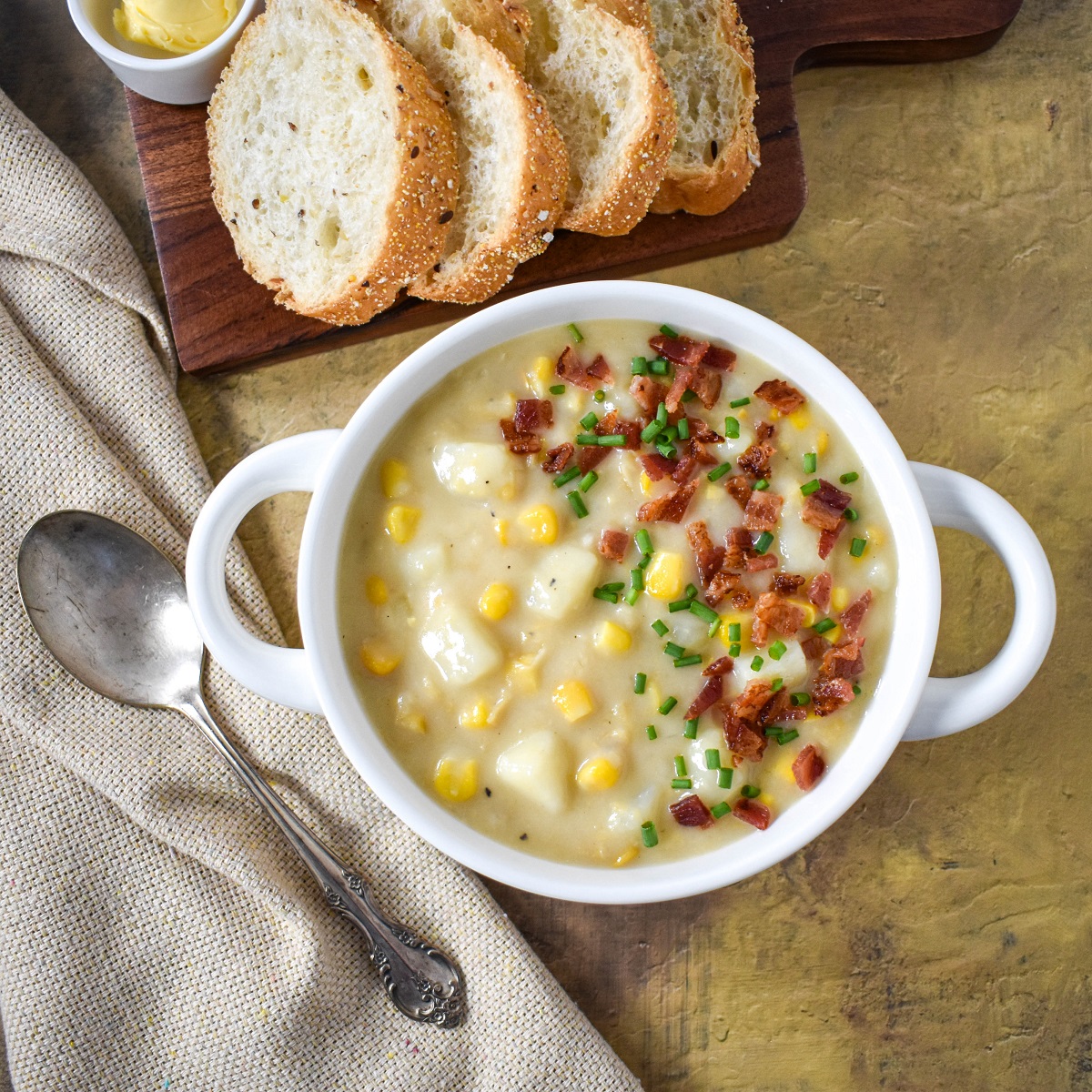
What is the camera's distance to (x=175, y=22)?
259 cm

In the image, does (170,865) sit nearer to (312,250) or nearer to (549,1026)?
(549,1026)

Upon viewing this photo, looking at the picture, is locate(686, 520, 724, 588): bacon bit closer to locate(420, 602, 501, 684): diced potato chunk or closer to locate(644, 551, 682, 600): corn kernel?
locate(644, 551, 682, 600): corn kernel

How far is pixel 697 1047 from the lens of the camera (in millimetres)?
2818

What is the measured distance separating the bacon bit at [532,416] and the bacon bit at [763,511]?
1.54 feet

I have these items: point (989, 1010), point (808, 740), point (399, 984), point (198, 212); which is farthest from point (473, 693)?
point (989, 1010)

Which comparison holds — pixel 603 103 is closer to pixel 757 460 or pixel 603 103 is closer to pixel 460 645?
pixel 757 460

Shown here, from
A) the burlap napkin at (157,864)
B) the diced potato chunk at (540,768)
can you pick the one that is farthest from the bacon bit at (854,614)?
the burlap napkin at (157,864)

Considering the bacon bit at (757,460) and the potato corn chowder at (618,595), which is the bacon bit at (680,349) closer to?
the potato corn chowder at (618,595)

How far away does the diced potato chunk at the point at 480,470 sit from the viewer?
2184 mm

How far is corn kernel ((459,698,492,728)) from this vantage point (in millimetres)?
2205

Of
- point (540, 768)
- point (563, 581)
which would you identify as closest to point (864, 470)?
point (563, 581)

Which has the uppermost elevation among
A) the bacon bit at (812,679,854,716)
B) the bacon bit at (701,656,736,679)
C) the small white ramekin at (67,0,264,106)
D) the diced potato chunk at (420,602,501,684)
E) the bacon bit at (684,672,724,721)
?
the small white ramekin at (67,0,264,106)

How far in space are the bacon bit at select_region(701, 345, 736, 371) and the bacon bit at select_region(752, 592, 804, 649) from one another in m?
0.51

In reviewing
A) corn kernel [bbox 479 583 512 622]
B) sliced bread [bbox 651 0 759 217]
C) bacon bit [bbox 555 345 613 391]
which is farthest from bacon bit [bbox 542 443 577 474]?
sliced bread [bbox 651 0 759 217]
